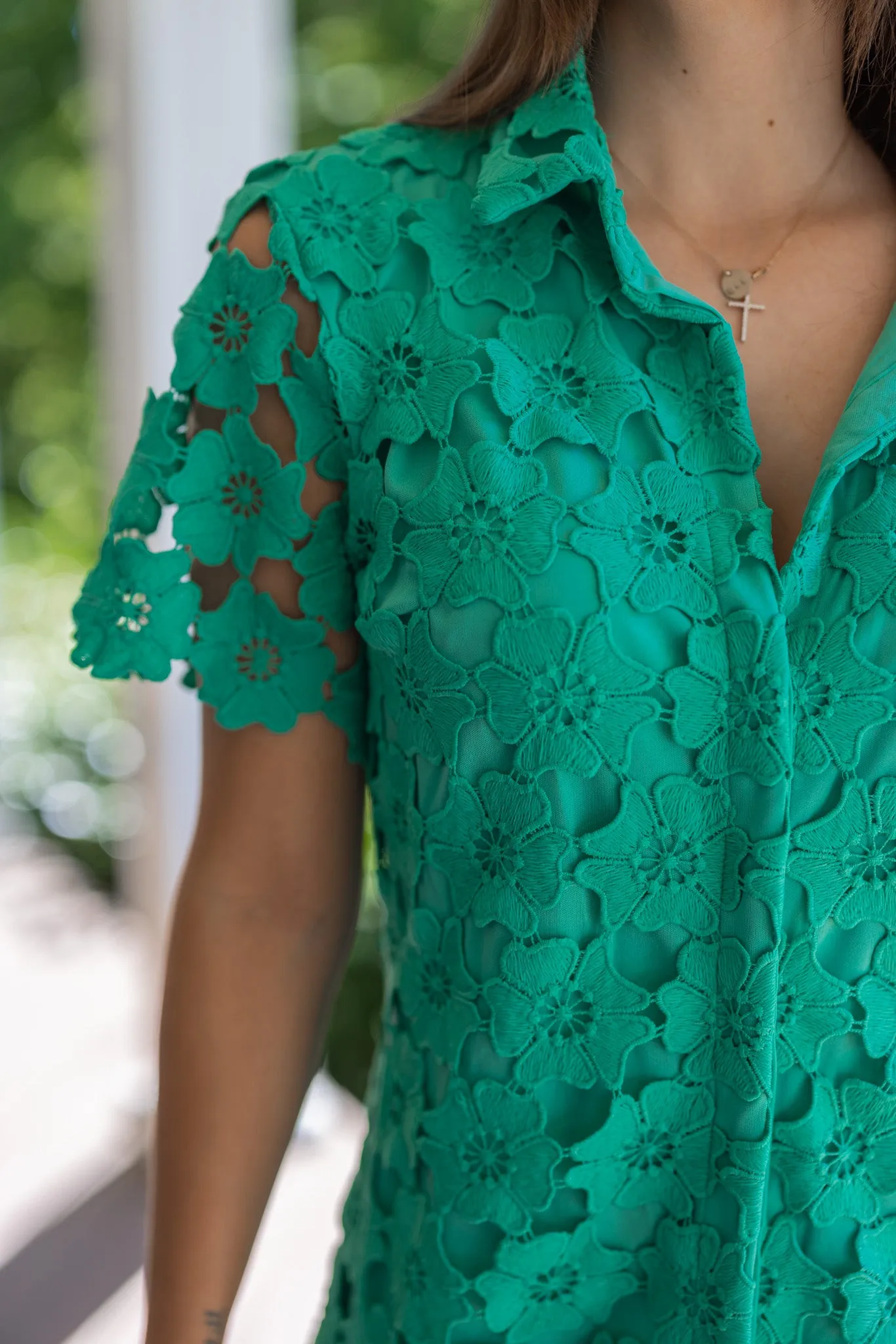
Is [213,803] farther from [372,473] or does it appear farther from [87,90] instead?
[87,90]

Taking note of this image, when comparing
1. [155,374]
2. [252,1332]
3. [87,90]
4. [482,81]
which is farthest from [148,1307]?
[87,90]

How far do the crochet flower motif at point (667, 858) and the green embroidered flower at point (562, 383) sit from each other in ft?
0.64

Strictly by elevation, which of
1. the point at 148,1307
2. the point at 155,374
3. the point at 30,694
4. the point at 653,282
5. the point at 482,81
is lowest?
the point at 30,694

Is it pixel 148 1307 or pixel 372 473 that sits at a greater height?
pixel 372 473

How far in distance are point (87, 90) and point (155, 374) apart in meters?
0.71

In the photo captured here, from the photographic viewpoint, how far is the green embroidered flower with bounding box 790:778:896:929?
65cm

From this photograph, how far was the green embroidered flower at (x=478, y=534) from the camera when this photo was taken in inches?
25.6

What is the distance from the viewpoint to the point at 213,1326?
76 centimetres

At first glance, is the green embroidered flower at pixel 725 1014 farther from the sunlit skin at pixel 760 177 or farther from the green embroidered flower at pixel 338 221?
the green embroidered flower at pixel 338 221

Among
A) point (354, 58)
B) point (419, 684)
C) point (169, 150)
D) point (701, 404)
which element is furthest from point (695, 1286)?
point (354, 58)

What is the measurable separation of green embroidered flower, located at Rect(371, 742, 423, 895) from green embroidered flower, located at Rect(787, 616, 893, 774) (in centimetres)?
23

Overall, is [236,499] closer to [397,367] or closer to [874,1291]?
[397,367]

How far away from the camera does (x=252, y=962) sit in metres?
0.78

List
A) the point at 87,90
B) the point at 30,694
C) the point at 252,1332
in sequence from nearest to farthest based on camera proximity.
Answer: the point at 252,1332, the point at 87,90, the point at 30,694
